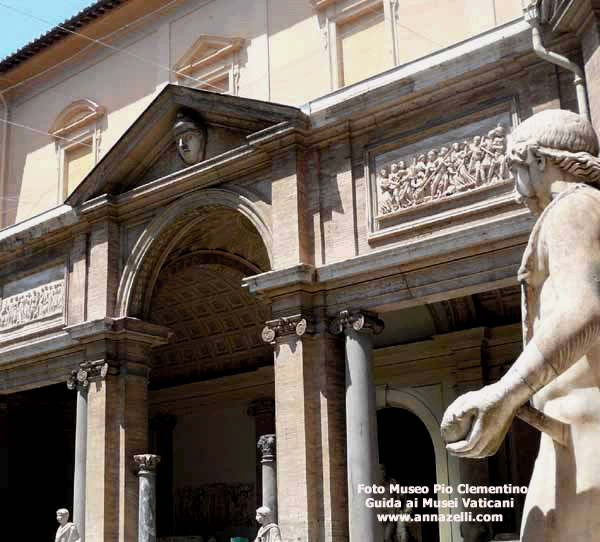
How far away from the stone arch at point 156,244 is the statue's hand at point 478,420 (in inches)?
423

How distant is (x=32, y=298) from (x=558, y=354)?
14582 mm

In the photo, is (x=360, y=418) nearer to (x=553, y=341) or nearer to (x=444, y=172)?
(x=444, y=172)

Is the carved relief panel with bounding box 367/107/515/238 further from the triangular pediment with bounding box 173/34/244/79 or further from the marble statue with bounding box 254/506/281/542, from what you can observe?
the triangular pediment with bounding box 173/34/244/79

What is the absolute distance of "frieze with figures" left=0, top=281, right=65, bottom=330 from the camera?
15844mm

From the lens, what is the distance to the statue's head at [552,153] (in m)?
3.27

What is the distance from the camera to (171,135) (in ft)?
46.5

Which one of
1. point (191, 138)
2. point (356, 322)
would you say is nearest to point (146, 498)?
point (356, 322)

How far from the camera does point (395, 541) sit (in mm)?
11758

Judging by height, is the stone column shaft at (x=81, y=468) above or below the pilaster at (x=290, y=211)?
below

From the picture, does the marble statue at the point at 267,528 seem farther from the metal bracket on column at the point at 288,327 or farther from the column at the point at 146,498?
the column at the point at 146,498

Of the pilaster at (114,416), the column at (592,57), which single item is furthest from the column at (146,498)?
the column at (592,57)

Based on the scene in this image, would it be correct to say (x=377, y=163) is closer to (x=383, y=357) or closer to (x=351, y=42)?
(x=351, y=42)

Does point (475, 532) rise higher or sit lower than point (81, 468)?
lower

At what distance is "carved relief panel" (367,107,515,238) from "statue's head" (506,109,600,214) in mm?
7261
